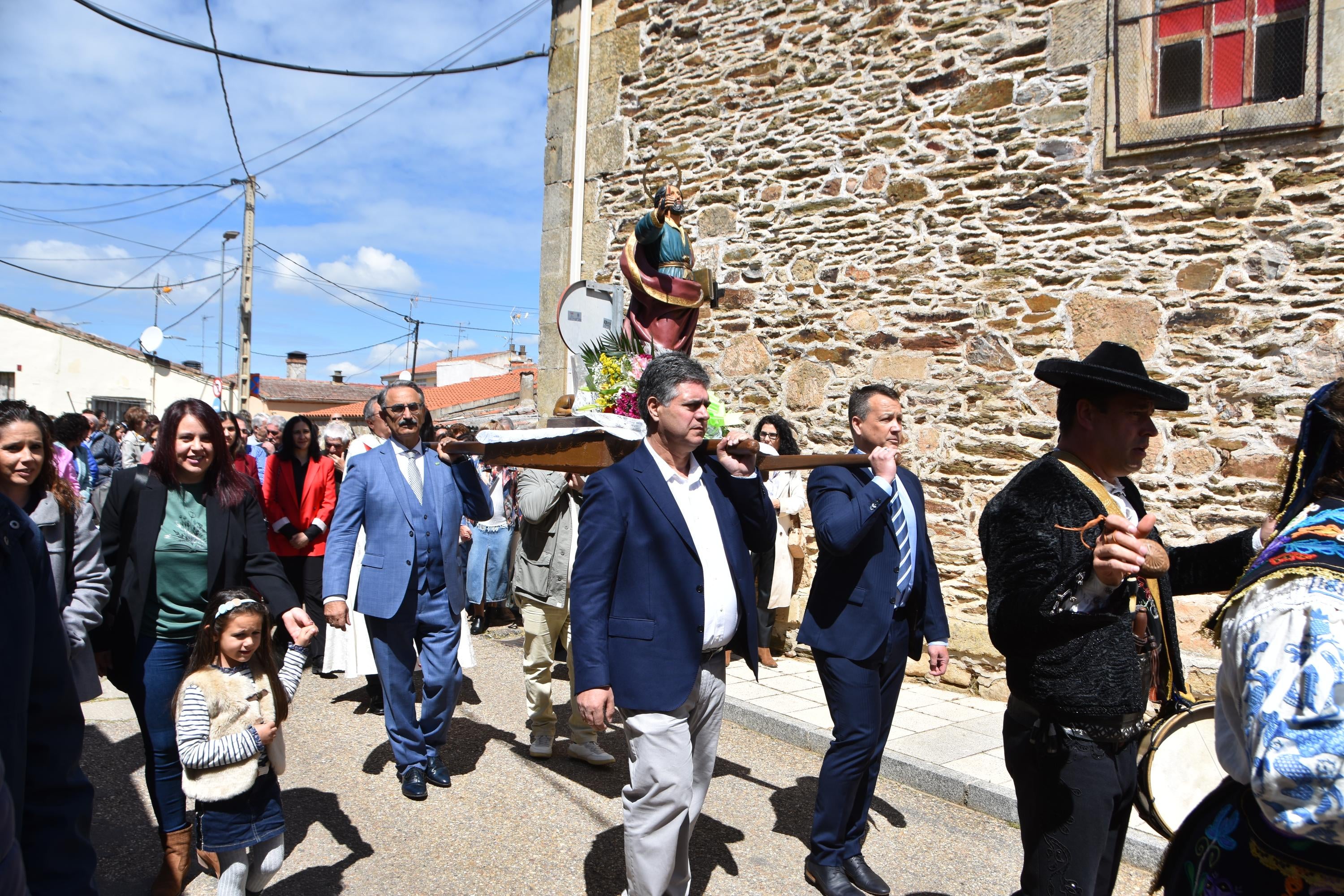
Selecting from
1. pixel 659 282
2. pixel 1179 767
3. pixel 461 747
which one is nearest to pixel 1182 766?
pixel 1179 767

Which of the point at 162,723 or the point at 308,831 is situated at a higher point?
the point at 162,723

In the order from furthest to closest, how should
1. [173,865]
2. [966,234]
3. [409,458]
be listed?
[966,234] → [409,458] → [173,865]

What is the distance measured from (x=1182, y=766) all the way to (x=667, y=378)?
196 centimetres

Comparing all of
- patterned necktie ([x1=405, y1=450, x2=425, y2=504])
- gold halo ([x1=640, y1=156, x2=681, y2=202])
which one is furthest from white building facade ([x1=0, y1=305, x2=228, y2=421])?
patterned necktie ([x1=405, y1=450, x2=425, y2=504])

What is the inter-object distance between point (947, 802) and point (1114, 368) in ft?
10.3

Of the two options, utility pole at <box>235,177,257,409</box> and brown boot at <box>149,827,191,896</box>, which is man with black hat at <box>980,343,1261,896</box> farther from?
utility pole at <box>235,177,257,409</box>

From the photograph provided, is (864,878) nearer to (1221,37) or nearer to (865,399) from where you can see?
(865,399)

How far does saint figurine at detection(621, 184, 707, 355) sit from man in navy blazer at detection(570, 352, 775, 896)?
8.96 feet

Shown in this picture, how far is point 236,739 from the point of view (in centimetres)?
322

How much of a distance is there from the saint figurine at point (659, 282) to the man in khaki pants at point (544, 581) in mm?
1171

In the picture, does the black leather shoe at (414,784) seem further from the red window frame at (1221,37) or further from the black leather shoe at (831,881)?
the red window frame at (1221,37)

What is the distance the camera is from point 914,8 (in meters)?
7.38

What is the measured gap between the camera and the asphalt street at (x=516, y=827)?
3797mm

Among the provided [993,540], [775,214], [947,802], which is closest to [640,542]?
[993,540]
